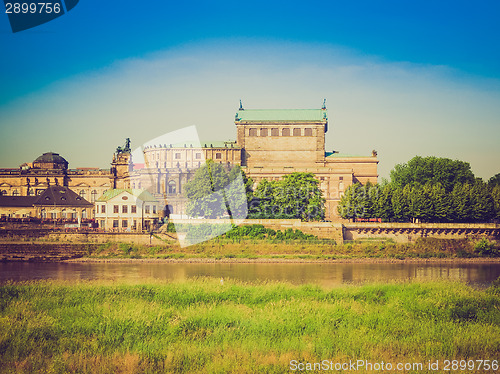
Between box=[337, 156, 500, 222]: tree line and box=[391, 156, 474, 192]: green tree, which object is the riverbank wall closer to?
box=[337, 156, 500, 222]: tree line

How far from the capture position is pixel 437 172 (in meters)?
80.4

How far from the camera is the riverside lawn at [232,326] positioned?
17094mm

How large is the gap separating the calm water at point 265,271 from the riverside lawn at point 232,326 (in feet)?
32.0

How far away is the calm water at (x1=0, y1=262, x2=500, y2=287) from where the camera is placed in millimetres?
37906

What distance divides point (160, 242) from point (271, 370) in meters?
40.6

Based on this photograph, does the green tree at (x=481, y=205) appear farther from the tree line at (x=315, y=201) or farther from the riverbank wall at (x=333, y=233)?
the riverbank wall at (x=333, y=233)

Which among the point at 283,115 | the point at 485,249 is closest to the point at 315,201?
the point at 485,249

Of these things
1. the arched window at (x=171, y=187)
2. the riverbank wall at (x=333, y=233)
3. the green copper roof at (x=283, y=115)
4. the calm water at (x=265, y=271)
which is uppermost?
the green copper roof at (x=283, y=115)

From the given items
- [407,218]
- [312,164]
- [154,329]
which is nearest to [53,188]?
[312,164]

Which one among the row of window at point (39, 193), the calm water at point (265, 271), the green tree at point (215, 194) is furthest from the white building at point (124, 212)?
the row of window at point (39, 193)

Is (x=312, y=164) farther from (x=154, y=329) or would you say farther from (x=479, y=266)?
(x=154, y=329)

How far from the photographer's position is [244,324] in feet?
69.2

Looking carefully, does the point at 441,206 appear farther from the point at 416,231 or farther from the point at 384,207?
the point at 384,207

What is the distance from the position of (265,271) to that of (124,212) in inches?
1126
